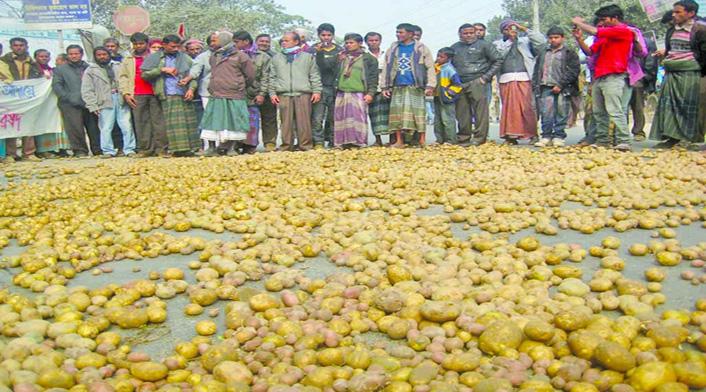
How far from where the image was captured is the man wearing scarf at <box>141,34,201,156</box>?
8062mm

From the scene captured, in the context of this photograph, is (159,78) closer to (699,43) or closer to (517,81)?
(517,81)

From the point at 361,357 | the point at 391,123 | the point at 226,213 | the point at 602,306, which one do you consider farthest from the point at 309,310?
the point at 391,123

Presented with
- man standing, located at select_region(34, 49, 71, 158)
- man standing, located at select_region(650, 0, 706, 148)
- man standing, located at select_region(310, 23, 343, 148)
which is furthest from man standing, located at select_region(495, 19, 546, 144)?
man standing, located at select_region(34, 49, 71, 158)

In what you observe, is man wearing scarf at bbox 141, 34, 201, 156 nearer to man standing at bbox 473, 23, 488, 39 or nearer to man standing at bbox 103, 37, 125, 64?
man standing at bbox 103, 37, 125, 64

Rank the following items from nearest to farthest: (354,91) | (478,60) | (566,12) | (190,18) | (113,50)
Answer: (478,60) → (354,91) → (113,50) → (190,18) → (566,12)

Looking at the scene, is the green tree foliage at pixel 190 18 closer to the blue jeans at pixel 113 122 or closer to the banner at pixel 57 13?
the banner at pixel 57 13

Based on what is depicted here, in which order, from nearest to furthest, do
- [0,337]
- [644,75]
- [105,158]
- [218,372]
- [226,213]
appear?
[218,372], [0,337], [226,213], [644,75], [105,158]

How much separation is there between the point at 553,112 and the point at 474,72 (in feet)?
4.05

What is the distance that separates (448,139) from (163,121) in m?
4.28

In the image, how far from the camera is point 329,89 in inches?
349

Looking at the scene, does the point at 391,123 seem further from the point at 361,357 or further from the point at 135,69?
the point at 361,357

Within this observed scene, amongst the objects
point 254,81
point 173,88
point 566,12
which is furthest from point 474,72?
point 566,12

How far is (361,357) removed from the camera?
81.5 inches

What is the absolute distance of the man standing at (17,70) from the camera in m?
8.88
